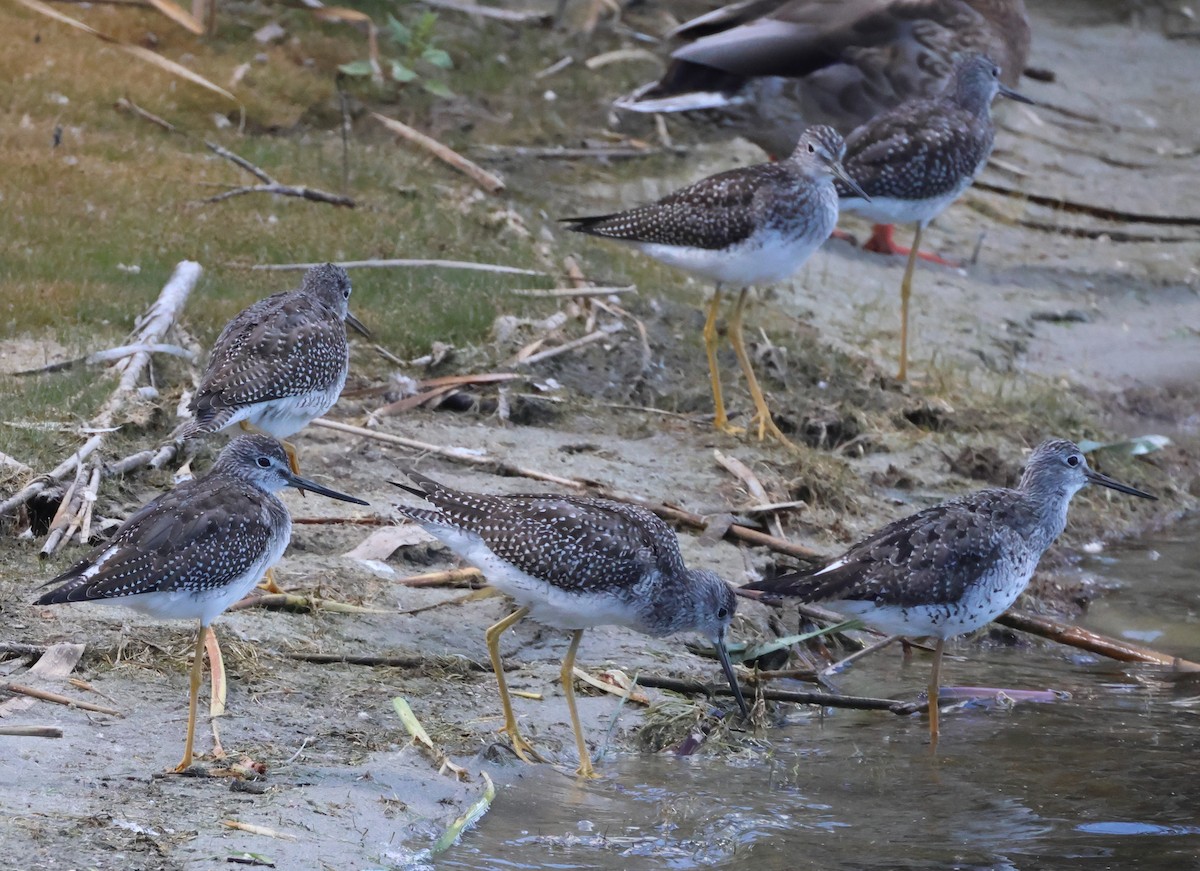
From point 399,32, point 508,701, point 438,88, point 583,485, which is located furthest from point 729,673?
point 399,32

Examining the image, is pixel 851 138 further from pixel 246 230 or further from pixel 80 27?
pixel 80 27

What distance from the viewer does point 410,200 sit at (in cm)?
1191

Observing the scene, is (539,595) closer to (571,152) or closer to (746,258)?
(746,258)

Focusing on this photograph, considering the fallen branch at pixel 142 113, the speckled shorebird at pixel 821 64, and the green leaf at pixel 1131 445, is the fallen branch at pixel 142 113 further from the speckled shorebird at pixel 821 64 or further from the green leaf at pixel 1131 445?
the green leaf at pixel 1131 445

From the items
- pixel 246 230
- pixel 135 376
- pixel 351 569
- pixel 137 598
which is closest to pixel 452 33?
pixel 246 230

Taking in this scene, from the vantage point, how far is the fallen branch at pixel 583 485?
812cm

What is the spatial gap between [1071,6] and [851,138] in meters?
7.44

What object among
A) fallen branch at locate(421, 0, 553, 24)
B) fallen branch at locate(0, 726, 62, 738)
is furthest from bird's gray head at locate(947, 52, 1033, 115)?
fallen branch at locate(0, 726, 62, 738)

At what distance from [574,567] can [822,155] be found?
4.21 m

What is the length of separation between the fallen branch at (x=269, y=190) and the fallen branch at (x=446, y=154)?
1.27 meters

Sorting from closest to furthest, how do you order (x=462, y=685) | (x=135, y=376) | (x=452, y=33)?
(x=462, y=685), (x=135, y=376), (x=452, y=33)

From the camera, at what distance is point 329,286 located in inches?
335

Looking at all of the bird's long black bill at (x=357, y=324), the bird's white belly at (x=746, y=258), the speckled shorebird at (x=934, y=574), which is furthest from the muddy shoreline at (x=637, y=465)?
the bird's white belly at (x=746, y=258)

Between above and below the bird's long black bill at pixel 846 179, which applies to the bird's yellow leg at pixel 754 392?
below
